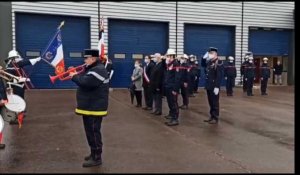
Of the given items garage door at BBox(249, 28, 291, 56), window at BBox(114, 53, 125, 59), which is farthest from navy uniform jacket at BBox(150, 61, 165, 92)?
garage door at BBox(249, 28, 291, 56)

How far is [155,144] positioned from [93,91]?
2.19m

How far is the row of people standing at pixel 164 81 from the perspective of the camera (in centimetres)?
1029

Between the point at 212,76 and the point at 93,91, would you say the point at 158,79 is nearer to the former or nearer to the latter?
the point at 212,76

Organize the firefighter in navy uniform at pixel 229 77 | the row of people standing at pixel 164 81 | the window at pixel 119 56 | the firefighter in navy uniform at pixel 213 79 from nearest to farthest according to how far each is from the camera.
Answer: the row of people standing at pixel 164 81, the firefighter in navy uniform at pixel 213 79, the firefighter in navy uniform at pixel 229 77, the window at pixel 119 56

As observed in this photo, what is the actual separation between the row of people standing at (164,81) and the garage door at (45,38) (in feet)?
28.4

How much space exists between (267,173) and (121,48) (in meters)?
17.5

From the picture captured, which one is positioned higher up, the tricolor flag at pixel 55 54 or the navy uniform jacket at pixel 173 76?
the tricolor flag at pixel 55 54

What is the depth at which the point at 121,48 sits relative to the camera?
901 inches

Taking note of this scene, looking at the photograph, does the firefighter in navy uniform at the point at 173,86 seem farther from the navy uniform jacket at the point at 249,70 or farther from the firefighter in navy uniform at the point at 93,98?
the navy uniform jacket at the point at 249,70

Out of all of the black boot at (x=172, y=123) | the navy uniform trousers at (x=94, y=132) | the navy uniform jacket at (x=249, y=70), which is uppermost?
the navy uniform jacket at (x=249, y=70)

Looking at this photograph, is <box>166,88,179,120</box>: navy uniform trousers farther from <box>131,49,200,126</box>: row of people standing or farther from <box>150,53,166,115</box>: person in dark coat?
<box>150,53,166,115</box>: person in dark coat

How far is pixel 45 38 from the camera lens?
834 inches

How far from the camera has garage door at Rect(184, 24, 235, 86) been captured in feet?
80.4

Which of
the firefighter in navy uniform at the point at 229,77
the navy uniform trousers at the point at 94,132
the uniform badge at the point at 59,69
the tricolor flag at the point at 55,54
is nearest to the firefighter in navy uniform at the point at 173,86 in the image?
the tricolor flag at the point at 55,54
